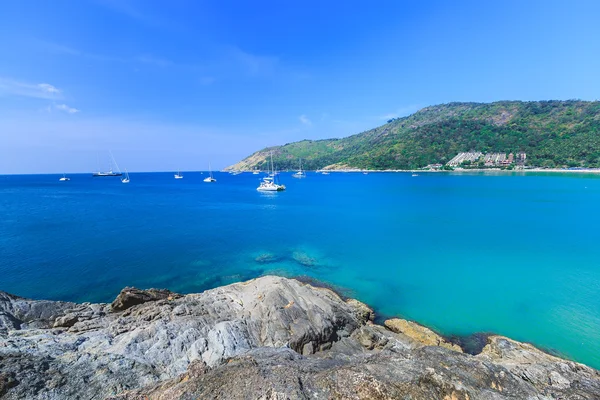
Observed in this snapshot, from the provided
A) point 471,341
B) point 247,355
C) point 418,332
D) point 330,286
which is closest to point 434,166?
point 330,286

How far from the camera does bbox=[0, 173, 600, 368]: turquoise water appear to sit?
59.7 feet

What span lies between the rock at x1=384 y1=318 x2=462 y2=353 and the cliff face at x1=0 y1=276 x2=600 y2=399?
0.10 metres

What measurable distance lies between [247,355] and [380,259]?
77.5 feet

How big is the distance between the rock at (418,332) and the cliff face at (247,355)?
0.10 metres

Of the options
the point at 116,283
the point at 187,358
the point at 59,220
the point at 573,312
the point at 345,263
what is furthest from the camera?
the point at 59,220

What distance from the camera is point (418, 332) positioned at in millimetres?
15172

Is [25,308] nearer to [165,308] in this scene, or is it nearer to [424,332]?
[165,308]

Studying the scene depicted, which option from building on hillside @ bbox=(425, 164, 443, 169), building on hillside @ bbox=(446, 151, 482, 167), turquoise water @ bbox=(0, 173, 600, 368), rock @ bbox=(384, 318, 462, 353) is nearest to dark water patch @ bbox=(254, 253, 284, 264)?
turquoise water @ bbox=(0, 173, 600, 368)

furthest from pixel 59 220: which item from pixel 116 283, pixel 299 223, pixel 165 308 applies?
pixel 165 308

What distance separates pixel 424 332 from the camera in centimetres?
1516

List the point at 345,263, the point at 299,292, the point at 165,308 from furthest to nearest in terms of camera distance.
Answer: the point at 345,263, the point at 299,292, the point at 165,308

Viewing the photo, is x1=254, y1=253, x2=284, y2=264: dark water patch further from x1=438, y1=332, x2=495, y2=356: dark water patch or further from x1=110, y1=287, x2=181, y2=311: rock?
x1=438, y1=332, x2=495, y2=356: dark water patch

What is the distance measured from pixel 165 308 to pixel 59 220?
48.5 metres

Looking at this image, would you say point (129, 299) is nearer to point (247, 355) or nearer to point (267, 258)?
point (247, 355)
